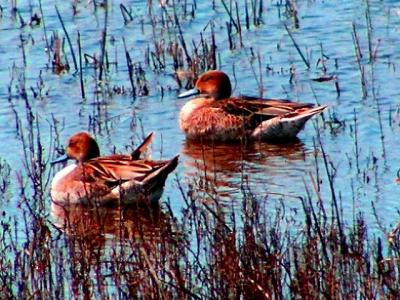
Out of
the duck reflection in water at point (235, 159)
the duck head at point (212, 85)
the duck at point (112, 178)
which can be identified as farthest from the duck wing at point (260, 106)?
the duck at point (112, 178)

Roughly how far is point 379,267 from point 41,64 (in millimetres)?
7999

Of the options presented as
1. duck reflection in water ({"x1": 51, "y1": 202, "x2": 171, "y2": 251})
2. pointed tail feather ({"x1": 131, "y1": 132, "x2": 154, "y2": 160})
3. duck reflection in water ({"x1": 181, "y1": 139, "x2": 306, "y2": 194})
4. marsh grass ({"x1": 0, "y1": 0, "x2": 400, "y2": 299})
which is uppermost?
marsh grass ({"x1": 0, "y1": 0, "x2": 400, "y2": 299})

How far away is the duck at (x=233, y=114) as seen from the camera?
473 inches

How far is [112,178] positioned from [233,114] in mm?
2579

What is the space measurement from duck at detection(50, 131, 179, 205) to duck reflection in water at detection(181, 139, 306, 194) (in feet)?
1.11

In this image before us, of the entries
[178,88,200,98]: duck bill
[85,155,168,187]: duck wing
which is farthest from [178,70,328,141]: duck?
[85,155,168,187]: duck wing

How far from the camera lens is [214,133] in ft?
40.4

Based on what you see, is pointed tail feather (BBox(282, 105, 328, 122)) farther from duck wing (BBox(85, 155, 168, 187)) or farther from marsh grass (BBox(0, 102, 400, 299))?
marsh grass (BBox(0, 102, 400, 299))

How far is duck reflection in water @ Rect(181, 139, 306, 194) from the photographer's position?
10562 mm

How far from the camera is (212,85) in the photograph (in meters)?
12.6

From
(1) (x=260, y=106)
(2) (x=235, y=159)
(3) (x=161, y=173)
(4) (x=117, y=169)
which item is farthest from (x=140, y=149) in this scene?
(1) (x=260, y=106)

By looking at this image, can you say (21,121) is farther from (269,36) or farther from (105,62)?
(269,36)

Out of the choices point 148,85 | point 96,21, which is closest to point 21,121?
point 148,85

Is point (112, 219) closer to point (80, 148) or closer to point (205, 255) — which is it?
point (80, 148)
